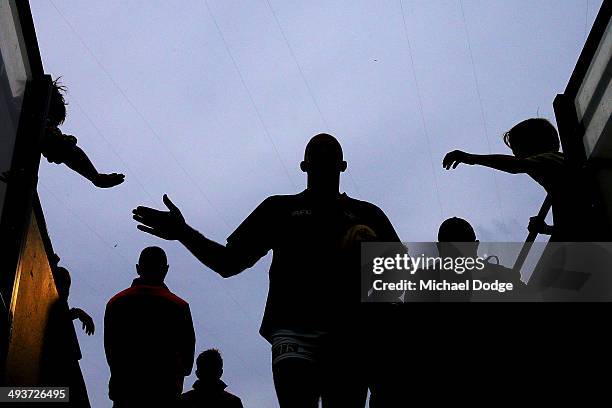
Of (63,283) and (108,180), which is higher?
(108,180)

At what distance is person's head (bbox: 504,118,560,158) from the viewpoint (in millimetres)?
4465

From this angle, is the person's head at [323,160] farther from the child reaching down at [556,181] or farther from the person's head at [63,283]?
the person's head at [63,283]

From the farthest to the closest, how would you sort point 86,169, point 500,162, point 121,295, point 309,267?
point 86,169, point 121,295, point 500,162, point 309,267

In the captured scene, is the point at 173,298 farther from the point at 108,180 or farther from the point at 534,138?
the point at 534,138

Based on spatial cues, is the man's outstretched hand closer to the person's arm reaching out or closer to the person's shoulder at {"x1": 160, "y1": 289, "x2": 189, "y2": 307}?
the person's arm reaching out

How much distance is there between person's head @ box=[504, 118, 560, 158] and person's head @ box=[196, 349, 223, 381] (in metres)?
2.62

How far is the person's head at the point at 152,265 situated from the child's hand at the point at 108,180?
511 millimetres

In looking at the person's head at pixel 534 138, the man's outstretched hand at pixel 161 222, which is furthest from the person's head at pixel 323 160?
the person's head at pixel 534 138

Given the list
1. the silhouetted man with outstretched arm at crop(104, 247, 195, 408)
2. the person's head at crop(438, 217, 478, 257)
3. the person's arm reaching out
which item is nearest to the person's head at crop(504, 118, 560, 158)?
the person's head at crop(438, 217, 478, 257)

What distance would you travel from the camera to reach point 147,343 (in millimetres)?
4246

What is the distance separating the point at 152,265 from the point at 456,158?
215 cm

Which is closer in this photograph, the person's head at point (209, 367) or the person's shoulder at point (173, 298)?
the person's shoulder at point (173, 298)

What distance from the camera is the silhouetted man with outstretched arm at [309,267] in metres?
2.63

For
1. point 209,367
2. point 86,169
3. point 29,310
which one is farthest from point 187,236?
point 209,367
